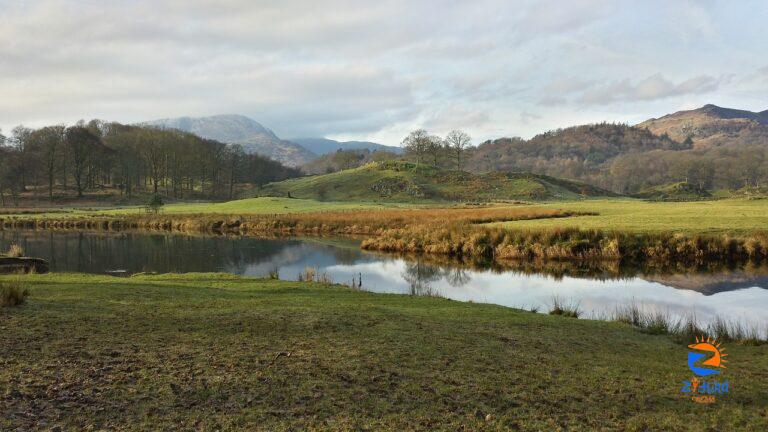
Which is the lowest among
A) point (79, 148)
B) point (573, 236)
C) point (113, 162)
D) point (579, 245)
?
point (579, 245)

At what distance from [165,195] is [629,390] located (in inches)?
4403

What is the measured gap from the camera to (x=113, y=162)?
3994 inches

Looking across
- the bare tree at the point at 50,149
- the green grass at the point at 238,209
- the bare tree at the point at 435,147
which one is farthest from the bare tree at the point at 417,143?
the bare tree at the point at 50,149

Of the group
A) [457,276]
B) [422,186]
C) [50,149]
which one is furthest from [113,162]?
[457,276]

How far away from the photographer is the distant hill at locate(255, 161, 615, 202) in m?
107

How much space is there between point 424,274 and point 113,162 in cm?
9312

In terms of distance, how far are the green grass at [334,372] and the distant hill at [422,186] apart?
8944cm

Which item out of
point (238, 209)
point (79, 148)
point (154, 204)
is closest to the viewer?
point (154, 204)

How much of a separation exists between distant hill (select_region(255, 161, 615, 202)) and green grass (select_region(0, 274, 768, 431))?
89436 millimetres

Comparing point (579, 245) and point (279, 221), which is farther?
point (279, 221)

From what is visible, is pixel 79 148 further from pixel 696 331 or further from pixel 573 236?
pixel 696 331

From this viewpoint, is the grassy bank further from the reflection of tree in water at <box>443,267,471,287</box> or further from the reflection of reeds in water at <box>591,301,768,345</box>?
the reflection of reeds in water at <box>591,301,768,345</box>

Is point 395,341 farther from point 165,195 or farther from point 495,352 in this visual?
point 165,195

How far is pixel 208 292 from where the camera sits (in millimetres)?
15891
